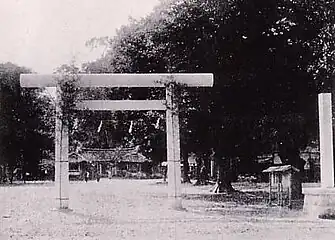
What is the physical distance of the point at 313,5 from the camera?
5223 millimetres

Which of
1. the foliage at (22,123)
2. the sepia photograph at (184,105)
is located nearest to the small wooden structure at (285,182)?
the sepia photograph at (184,105)

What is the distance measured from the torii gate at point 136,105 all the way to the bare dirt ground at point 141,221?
0.81 ft

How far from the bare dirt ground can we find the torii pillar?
145 mm

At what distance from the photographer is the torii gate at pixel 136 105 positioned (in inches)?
213

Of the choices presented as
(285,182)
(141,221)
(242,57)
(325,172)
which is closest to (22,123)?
(141,221)

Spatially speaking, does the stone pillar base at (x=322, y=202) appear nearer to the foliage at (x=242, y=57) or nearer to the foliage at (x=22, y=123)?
the foliage at (x=242, y=57)

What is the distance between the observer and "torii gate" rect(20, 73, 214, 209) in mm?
5410

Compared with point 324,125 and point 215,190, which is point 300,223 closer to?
point 324,125

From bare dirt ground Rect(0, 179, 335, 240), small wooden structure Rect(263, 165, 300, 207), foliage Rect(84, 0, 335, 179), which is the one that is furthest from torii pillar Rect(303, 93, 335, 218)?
small wooden structure Rect(263, 165, 300, 207)

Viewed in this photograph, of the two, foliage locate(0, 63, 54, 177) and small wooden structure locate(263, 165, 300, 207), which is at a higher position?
foliage locate(0, 63, 54, 177)

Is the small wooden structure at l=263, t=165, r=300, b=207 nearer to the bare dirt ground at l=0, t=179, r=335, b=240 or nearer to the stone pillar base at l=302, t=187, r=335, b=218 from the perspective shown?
the bare dirt ground at l=0, t=179, r=335, b=240

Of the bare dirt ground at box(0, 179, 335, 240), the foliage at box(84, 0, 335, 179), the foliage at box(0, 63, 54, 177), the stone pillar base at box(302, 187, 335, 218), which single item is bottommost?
the bare dirt ground at box(0, 179, 335, 240)

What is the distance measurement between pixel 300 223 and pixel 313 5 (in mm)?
2008

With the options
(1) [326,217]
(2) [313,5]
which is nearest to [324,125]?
(1) [326,217]
